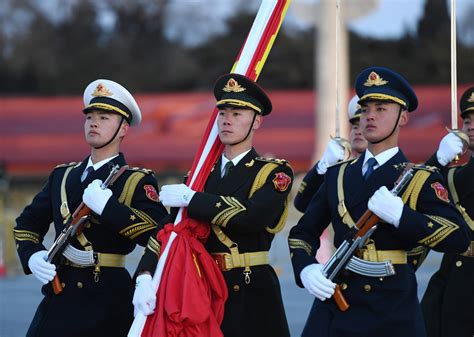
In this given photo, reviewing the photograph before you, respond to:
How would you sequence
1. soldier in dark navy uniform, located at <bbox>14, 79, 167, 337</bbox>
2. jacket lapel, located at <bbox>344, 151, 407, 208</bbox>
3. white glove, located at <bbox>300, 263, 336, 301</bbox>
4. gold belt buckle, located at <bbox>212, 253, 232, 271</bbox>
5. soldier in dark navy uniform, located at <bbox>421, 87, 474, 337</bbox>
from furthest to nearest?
soldier in dark navy uniform, located at <bbox>421, 87, 474, 337</bbox> < soldier in dark navy uniform, located at <bbox>14, 79, 167, 337</bbox> < gold belt buckle, located at <bbox>212, 253, 232, 271</bbox> < jacket lapel, located at <bbox>344, 151, 407, 208</bbox> < white glove, located at <bbox>300, 263, 336, 301</bbox>

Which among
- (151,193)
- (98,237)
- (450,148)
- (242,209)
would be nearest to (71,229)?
(98,237)

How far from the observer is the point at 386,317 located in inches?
177

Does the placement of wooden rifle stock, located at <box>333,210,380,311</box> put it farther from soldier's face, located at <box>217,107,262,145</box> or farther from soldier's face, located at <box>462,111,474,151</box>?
soldier's face, located at <box>462,111,474,151</box>

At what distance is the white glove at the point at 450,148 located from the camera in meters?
A: 5.29

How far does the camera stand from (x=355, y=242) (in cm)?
448

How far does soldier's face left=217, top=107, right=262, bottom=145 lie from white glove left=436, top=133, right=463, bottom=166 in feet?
3.39

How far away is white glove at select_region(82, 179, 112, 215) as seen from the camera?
5.05m

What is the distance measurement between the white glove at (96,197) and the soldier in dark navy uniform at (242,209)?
0.34 m

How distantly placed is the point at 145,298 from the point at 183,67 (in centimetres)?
2485

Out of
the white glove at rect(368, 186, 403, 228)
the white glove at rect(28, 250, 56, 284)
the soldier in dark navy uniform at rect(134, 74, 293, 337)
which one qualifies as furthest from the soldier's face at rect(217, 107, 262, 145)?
the white glove at rect(28, 250, 56, 284)

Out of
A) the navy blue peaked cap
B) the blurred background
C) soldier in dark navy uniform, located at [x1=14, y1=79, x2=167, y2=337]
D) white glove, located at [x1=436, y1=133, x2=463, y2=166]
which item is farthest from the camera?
the blurred background

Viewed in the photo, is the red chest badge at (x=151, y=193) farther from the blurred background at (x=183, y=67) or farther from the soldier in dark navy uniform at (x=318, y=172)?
the blurred background at (x=183, y=67)

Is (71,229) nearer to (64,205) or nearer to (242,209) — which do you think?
(64,205)

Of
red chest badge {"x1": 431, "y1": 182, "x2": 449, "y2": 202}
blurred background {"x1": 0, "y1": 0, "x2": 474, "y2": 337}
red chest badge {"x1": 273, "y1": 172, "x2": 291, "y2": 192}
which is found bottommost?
red chest badge {"x1": 431, "y1": 182, "x2": 449, "y2": 202}
